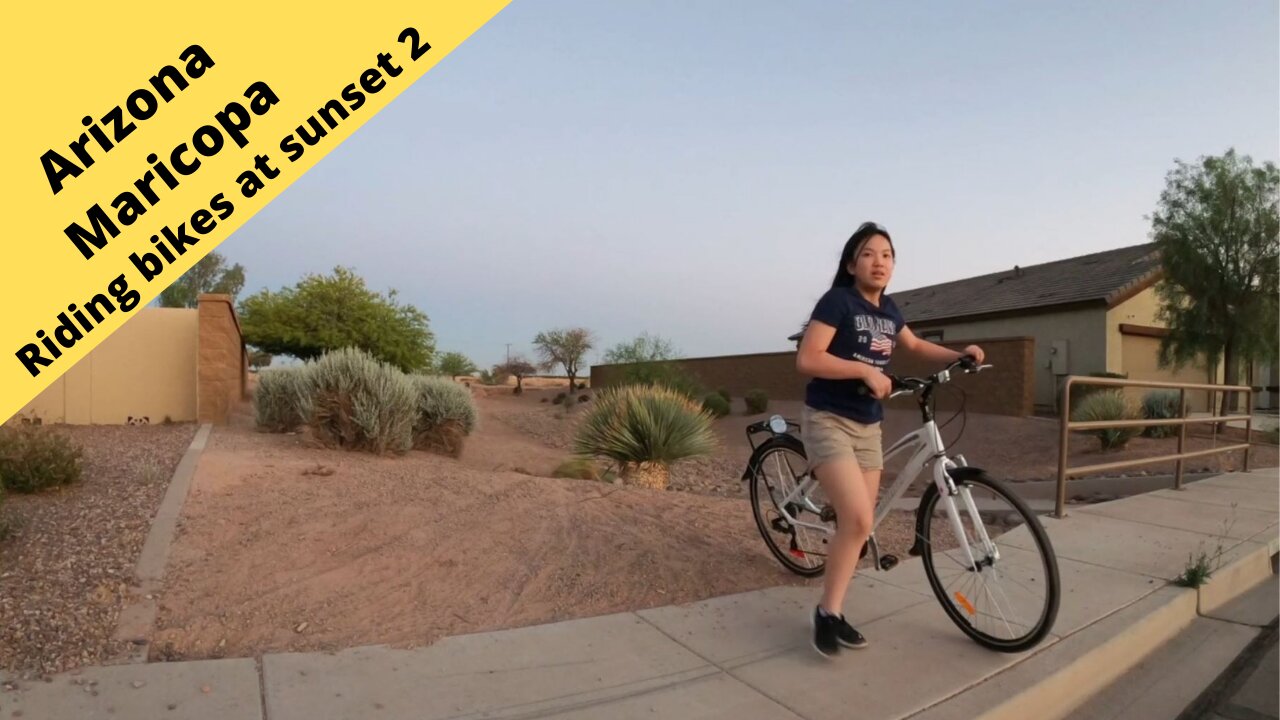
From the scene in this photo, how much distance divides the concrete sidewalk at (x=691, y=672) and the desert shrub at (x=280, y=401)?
294 inches

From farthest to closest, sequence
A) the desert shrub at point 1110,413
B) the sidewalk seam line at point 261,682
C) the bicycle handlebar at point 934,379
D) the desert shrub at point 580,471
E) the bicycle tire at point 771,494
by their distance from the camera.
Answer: the desert shrub at point 1110,413 → the desert shrub at point 580,471 → the bicycle tire at point 771,494 → the bicycle handlebar at point 934,379 → the sidewalk seam line at point 261,682

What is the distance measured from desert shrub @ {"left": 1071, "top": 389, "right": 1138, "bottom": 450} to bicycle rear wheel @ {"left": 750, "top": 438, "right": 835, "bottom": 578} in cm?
1058

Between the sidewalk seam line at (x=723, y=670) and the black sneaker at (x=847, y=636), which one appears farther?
the black sneaker at (x=847, y=636)

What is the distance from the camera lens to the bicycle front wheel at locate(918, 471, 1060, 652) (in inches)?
147

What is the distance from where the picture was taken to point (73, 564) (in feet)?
13.9

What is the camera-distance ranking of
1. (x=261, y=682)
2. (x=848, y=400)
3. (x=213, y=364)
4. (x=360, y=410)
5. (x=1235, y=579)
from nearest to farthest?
1. (x=261, y=682)
2. (x=848, y=400)
3. (x=1235, y=579)
4. (x=360, y=410)
5. (x=213, y=364)

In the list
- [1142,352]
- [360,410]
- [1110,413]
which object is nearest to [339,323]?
[360,410]

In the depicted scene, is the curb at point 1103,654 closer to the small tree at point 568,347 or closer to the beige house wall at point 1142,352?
the beige house wall at point 1142,352

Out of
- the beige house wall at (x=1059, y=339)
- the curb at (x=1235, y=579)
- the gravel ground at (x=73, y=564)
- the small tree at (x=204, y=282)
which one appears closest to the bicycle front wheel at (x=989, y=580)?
the curb at (x=1235, y=579)

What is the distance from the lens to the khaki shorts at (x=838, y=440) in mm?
3771

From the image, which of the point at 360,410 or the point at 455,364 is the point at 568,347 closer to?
the point at 455,364

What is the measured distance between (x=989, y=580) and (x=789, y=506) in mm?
1197

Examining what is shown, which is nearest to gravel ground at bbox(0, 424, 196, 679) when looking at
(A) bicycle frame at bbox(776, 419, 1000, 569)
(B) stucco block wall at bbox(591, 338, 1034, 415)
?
(A) bicycle frame at bbox(776, 419, 1000, 569)

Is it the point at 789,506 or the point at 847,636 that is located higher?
the point at 789,506
